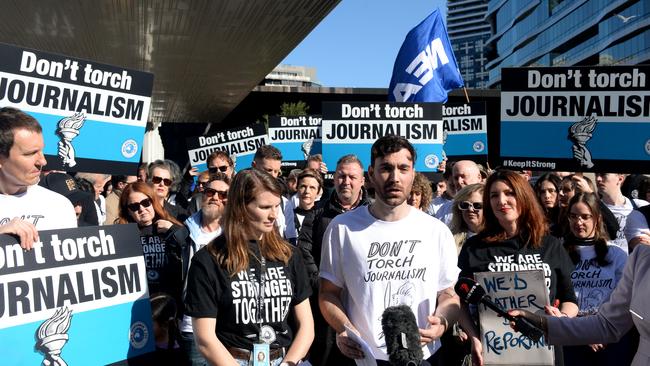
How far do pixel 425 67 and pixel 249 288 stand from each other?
25.5 ft

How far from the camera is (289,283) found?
3795 mm

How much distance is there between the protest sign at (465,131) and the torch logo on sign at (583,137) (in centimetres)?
476

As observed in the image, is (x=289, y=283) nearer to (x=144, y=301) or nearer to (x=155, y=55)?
(x=144, y=301)

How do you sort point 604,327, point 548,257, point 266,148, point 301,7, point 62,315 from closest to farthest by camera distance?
point 604,327, point 62,315, point 548,257, point 266,148, point 301,7

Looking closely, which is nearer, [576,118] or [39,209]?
[39,209]

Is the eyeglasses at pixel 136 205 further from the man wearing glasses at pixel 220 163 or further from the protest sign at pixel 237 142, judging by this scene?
the protest sign at pixel 237 142

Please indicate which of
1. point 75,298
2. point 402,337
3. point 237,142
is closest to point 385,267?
point 402,337

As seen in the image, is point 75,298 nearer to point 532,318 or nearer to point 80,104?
point 80,104

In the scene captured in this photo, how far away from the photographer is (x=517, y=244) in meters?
4.44

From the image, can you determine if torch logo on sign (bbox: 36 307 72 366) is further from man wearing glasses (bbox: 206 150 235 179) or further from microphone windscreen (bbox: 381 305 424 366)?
man wearing glasses (bbox: 206 150 235 179)

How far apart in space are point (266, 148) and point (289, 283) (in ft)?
13.4

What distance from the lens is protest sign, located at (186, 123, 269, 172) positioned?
1060 cm

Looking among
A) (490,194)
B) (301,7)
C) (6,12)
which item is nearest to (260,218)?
(490,194)

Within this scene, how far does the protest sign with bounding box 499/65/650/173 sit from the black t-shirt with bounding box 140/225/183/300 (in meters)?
3.00
